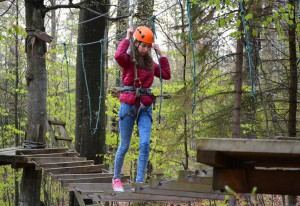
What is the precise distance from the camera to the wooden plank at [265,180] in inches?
103

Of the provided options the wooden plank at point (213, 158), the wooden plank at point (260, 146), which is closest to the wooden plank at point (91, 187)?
the wooden plank at point (213, 158)

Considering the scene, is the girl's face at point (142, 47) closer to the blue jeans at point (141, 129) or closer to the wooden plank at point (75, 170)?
the blue jeans at point (141, 129)

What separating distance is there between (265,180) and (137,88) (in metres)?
1.85

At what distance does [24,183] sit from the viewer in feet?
22.1

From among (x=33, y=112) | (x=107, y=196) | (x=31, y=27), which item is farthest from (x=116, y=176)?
(x=31, y=27)

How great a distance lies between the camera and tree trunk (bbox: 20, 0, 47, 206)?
21.9ft

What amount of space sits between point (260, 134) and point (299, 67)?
1.32 m

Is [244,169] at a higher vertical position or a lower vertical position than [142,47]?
A: lower

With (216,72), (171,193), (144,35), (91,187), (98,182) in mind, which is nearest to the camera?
(171,193)

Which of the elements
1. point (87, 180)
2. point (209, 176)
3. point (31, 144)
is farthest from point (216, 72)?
point (209, 176)

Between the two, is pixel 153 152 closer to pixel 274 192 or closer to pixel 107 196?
pixel 107 196

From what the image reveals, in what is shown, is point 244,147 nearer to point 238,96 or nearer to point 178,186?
point 178,186

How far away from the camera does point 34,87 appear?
6.75 m

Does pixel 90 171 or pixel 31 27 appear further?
pixel 31 27
